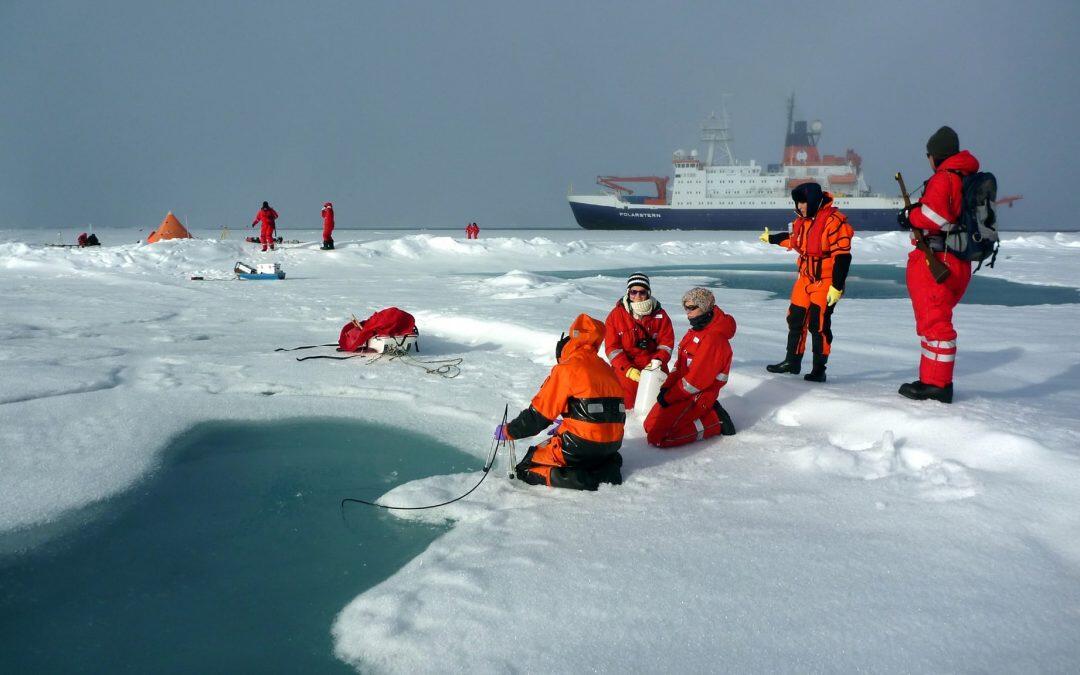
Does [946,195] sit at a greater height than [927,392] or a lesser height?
greater

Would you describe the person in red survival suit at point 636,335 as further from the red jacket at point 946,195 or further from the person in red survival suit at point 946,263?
the red jacket at point 946,195

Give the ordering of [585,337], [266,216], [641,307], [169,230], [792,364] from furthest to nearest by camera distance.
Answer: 1. [169,230]
2. [266,216]
3. [792,364]
4. [641,307]
5. [585,337]

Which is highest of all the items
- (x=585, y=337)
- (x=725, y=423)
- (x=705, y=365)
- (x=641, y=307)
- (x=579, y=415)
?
(x=641, y=307)

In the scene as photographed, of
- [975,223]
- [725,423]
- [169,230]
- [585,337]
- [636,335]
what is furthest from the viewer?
[169,230]

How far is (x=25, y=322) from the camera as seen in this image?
6668mm

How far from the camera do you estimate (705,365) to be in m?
3.28

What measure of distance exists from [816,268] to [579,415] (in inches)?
92.1

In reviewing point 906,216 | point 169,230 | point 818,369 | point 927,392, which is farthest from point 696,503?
point 169,230

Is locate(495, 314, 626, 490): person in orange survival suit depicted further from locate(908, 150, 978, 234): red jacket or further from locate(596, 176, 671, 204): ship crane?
locate(596, 176, 671, 204): ship crane

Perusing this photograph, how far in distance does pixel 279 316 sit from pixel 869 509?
712 centimetres

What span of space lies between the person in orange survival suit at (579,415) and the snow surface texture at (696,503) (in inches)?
5.3

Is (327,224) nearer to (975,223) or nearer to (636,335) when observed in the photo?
(636,335)

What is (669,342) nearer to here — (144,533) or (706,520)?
(706,520)

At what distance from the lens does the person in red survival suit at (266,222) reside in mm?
15930
